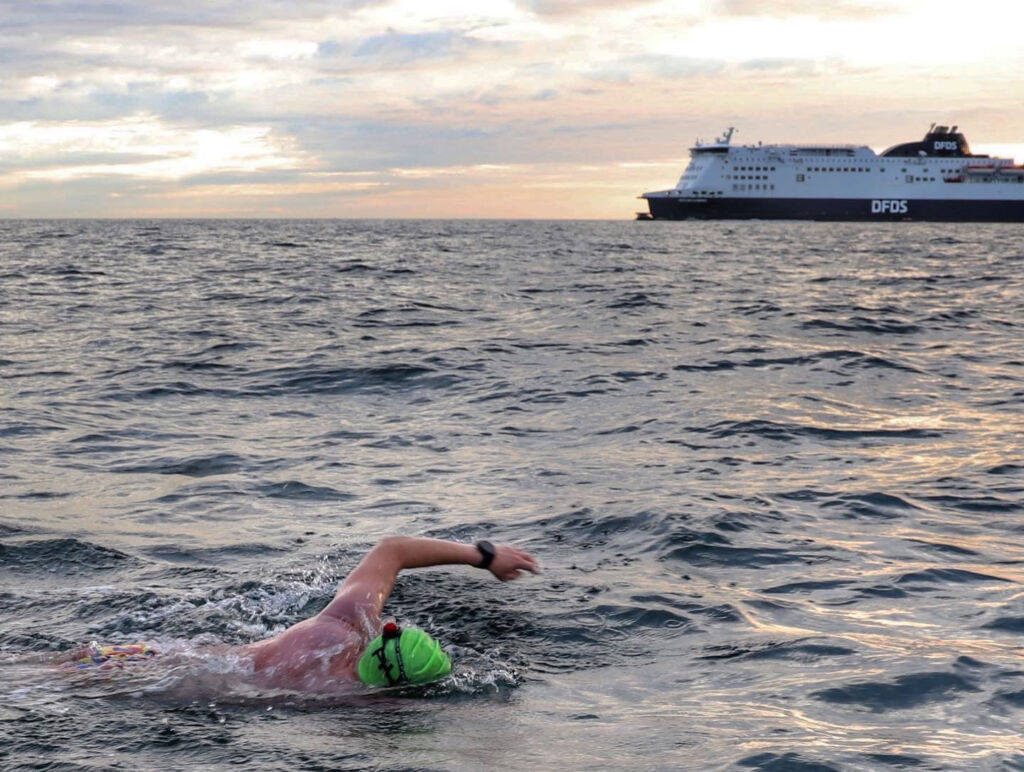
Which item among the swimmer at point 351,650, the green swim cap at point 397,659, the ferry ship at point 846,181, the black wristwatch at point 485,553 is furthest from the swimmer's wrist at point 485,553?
the ferry ship at point 846,181

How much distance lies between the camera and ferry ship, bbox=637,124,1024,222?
9788 centimetres

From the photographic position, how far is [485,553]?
4.97 meters

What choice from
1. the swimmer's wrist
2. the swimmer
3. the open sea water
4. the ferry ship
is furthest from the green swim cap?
the ferry ship

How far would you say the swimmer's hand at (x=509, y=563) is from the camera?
5.02 metres

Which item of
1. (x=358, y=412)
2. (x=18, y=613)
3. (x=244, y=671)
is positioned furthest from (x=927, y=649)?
(x=358, y=412)

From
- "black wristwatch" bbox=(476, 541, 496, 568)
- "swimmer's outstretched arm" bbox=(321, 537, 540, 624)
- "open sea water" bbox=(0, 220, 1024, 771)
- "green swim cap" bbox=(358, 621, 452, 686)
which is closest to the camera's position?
"open sea water" bbox=(0, 220, 1024, 771)

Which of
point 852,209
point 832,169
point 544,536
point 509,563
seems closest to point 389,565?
point 509,563

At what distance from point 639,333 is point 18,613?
13.9m

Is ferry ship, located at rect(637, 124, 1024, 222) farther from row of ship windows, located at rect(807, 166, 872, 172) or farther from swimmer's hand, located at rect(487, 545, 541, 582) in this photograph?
swimmer's hand, located at rect(487, 545, 541, 582)

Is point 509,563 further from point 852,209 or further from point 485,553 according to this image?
point 852,209

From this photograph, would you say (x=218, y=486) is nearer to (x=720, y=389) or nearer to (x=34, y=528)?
(x=34, y=528)

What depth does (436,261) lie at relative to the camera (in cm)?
4069

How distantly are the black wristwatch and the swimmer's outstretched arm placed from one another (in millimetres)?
13

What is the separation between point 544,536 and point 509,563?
80.0 inches
